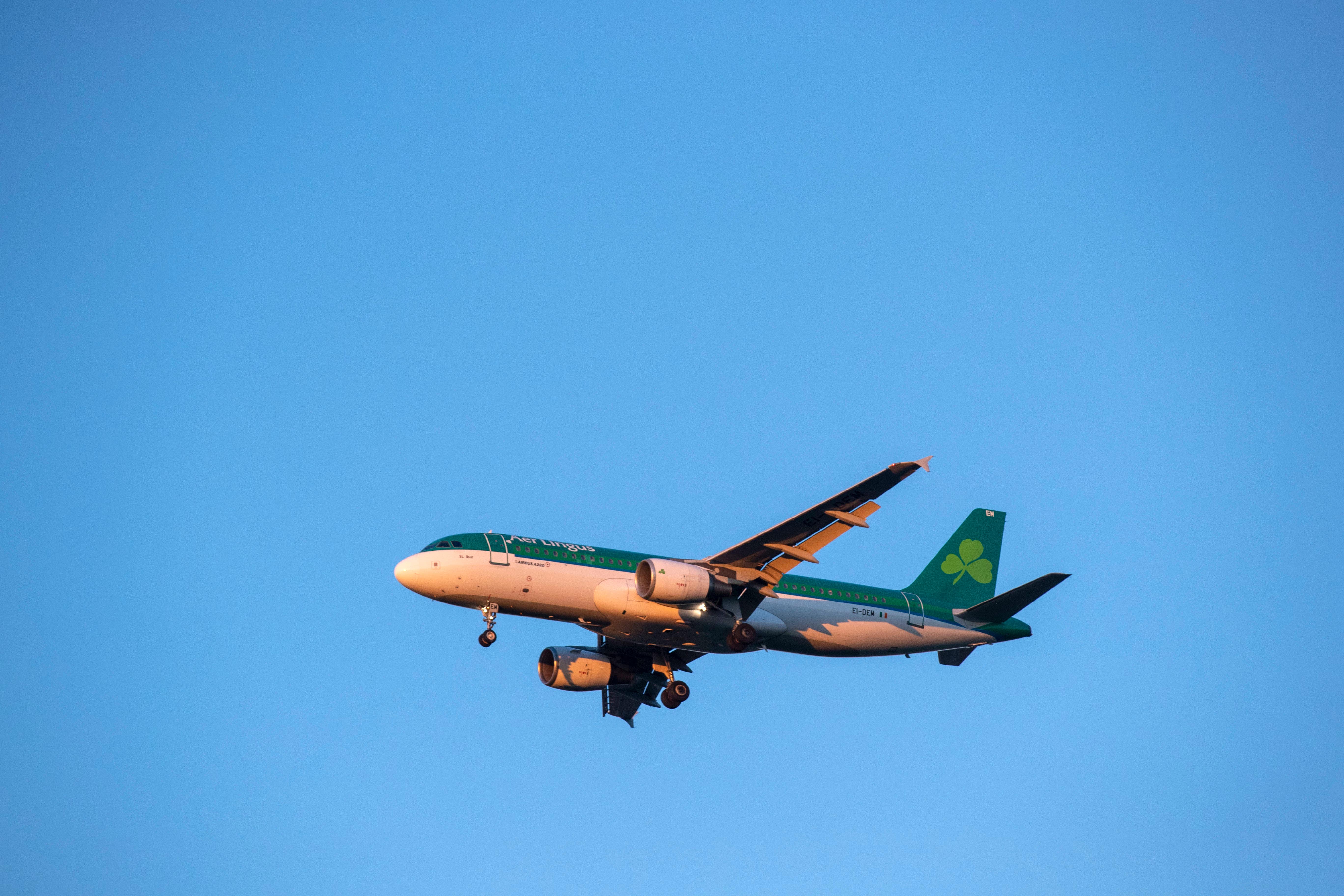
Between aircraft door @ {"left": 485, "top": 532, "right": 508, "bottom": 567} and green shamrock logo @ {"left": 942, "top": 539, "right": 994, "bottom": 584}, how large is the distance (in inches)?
702

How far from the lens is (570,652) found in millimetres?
45719

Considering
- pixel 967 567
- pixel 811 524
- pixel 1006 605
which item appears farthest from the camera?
pixel 967 567

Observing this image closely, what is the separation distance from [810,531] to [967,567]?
12.6 meters

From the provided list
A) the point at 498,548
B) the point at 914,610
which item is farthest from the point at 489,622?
the point at 914,610

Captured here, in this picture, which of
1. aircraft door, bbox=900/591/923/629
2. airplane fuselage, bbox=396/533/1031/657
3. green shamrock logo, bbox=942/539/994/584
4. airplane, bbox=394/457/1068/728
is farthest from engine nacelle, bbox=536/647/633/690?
green shamrock logo, bbox=942/539/994/584

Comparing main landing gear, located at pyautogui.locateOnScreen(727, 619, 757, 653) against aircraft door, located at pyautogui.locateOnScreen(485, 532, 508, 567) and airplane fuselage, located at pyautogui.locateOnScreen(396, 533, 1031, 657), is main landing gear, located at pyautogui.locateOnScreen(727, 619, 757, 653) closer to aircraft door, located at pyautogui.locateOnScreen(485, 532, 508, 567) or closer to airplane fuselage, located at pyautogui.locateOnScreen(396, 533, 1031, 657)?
airplane fuselage, located at pyautogui.locateOnScreen(396, 533, 1031, 657)

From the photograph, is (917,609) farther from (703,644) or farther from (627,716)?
(627,716)

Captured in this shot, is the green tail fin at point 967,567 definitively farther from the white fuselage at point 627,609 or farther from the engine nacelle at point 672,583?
the engine nacelle at point 672,583

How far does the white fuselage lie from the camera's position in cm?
3800

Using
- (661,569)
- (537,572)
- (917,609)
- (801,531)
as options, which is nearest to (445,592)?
(537,572)

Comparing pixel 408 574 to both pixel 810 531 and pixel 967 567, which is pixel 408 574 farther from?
pixel 967 567

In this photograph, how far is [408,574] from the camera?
3809 centimetres

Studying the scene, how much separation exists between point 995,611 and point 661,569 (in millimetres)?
13298

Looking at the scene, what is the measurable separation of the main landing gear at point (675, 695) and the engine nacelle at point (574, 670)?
3.71 m
